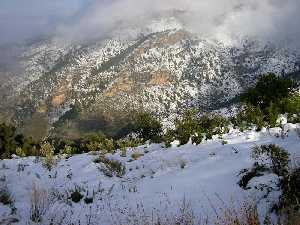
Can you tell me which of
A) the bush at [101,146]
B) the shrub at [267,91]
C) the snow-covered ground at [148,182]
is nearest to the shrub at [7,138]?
the bush at [101,146]

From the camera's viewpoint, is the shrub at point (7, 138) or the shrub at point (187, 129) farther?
the shrub at point (7, 138)

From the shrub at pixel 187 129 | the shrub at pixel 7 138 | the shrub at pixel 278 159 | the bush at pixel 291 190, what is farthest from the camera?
the shrub at pixel 7 138

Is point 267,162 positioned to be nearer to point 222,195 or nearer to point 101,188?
point 222,195

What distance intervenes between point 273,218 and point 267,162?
9.43 ft

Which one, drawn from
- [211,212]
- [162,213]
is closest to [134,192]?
[162,213]

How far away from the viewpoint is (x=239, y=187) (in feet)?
29.6

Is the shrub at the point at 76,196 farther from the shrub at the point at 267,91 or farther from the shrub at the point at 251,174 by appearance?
the shrub at the point at 267,91

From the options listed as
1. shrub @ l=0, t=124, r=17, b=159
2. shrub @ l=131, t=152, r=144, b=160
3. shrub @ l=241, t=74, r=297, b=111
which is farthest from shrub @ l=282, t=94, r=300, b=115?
shrub @ l=0, t=124, r=17, b=159

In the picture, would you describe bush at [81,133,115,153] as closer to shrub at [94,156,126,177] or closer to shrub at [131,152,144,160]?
shrub at [131,152,144,160]

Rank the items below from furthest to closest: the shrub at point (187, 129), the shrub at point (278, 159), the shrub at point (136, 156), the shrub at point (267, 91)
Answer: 1. the shrub at point (267, 91)
2. the shrub at point (187, 129)
3. the shrub at point (136, 156)
4. the shrub at point (278, 159)

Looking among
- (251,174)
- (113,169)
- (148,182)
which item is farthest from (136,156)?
(251,174)

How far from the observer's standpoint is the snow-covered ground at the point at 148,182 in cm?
859

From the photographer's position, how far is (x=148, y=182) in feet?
38.0

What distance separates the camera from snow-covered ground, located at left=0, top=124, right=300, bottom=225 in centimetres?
859
